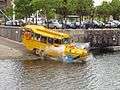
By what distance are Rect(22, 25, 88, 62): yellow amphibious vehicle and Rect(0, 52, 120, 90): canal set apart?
186 cm

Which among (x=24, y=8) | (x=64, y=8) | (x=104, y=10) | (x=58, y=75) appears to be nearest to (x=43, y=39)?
(x=58, y=75)

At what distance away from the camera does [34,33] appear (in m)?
84.1

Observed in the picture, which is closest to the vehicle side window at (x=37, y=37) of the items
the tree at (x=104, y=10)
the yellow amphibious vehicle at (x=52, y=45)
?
the yellow amphibious vehicle at (x=52, y=45)

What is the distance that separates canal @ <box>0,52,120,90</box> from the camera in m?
60.8

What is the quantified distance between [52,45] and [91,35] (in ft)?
62.9

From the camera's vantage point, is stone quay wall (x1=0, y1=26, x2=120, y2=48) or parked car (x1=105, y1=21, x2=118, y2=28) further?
parked car (x1=105, y1=21, x2=118, y2=28)

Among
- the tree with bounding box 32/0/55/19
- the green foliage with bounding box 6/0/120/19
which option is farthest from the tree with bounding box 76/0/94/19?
the tree with bounding box 32/0/55/19

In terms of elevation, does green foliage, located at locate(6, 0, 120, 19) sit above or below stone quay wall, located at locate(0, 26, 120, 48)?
above

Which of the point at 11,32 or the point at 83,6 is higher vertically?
the point at 83,6

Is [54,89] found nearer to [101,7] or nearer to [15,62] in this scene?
[15,62]

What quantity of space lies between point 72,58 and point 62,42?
3268 mm

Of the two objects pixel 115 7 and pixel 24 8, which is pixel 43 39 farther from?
pixel 115 7

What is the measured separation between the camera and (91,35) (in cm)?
9969

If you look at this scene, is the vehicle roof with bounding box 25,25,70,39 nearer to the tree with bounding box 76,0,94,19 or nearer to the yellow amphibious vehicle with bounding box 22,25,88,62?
the yellow amphibious vehicle with bounding box 22,25,88,62
